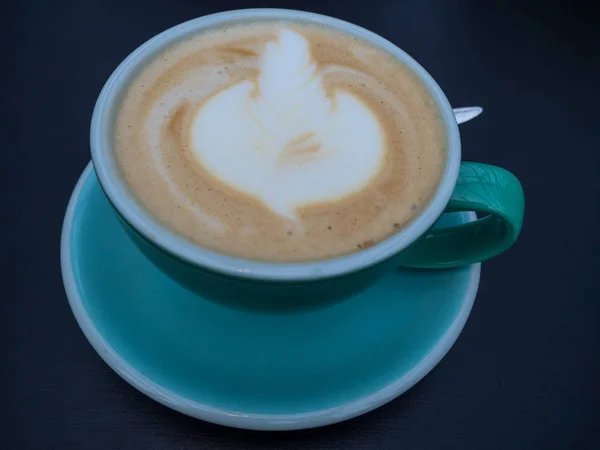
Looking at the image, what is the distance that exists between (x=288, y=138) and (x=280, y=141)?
0.01m

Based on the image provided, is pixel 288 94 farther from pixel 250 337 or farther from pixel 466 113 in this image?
pixel 466 113

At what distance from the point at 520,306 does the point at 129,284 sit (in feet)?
2.47

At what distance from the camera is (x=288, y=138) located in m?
0.92

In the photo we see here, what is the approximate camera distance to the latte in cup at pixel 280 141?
82 centimetres

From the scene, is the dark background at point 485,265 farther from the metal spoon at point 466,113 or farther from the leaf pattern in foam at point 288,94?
the leaf pattern in foam at point 288,94

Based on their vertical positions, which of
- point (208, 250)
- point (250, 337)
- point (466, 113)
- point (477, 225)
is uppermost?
point (466, 113)

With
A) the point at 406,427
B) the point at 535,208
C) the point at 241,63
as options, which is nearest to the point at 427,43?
the point at 535,208

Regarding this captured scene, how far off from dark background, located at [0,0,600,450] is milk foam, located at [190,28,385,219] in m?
0.39

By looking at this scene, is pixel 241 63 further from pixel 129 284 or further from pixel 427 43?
pixel 427 43

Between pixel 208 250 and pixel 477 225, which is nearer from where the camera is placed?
pixel 208 250

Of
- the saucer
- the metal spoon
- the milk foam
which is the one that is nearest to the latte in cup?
the milk foam

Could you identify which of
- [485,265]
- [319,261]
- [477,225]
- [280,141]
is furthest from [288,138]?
[485,265]

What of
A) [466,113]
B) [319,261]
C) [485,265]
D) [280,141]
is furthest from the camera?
[466,113]

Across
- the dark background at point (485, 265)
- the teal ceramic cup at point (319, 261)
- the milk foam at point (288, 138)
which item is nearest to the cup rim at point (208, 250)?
the teal ceramic cup at point (319, 261)
